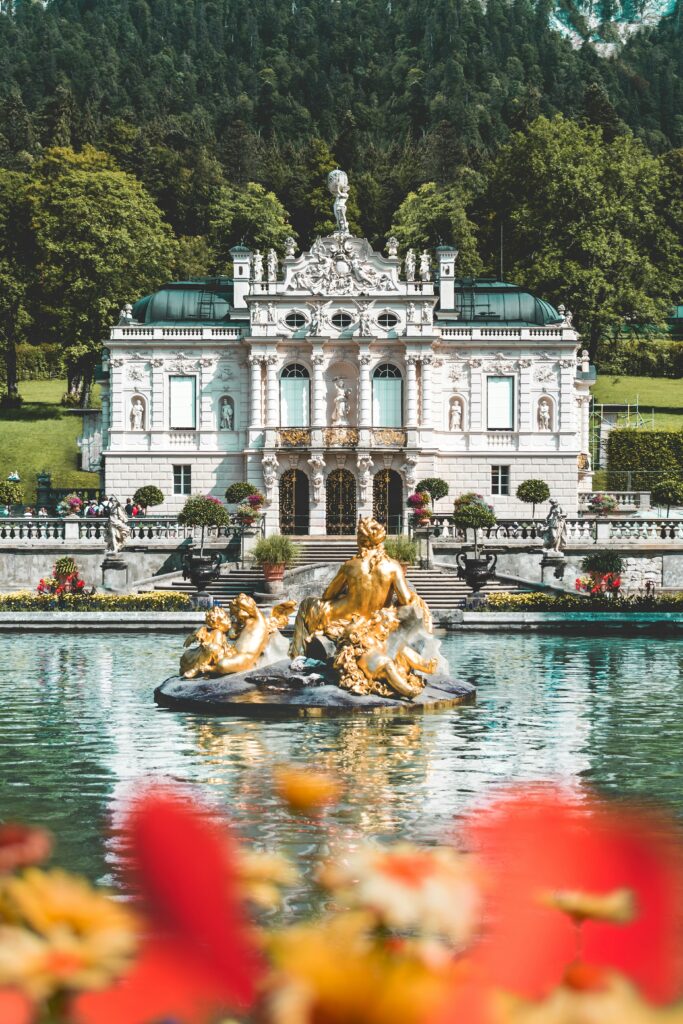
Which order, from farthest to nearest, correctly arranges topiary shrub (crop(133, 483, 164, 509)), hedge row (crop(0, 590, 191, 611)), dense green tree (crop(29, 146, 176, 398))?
1. dense green tree (crop(29, 146, 176, 398))
2. topiary shrub (crop(133, 483, 164, 509))
3. hedge row (crop(0, 590, 191, 611))

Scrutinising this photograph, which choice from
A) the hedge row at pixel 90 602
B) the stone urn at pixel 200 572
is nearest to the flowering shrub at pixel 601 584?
the stone urn at pixel 200 572

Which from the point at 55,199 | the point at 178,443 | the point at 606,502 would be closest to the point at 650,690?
the point at 606,502

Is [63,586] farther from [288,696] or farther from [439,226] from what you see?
[439,226]

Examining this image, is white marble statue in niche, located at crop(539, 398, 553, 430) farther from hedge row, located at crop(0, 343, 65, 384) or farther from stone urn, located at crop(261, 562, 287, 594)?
hedge row, located at crop(0, 343, 65, 384)

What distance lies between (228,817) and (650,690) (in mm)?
11097

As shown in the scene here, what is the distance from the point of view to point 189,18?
16688 cm

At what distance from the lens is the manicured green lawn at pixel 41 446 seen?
63.9 m

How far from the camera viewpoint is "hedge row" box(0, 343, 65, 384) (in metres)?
94.8

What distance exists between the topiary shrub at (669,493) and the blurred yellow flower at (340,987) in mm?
55323

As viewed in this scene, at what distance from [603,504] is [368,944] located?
53.7 meters

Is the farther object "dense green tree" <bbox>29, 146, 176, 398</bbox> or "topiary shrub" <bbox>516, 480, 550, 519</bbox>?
"dense green tree" <bbox>29, 146, 176, 398</bbox>

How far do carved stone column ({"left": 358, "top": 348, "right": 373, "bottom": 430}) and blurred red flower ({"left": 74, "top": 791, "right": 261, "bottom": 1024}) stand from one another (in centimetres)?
5349

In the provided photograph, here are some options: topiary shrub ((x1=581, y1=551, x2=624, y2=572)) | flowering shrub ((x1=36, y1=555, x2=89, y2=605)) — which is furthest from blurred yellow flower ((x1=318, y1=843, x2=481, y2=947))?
topiary shrub ((x1=581, y1=551, x2=624, y2=572))

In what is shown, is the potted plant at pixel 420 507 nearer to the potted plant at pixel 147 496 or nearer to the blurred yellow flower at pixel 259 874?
the potted plant at pixel 147 496
